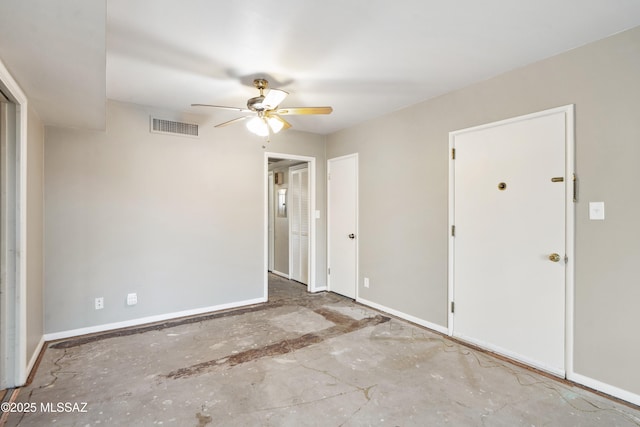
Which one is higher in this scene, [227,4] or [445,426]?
[227,4]

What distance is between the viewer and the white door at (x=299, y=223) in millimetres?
5102

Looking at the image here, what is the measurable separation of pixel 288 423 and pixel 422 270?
6.89 feet

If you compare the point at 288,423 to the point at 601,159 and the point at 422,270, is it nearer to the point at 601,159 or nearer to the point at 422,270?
the point at 422,270

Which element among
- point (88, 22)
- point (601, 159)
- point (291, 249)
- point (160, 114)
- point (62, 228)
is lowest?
point (291, 249)

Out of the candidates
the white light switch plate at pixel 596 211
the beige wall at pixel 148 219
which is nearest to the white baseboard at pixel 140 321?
the beige wall at pixel 148 219

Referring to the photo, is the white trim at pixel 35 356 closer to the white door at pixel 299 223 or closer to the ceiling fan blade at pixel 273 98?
the ceiling fan blade at pixel 273 98

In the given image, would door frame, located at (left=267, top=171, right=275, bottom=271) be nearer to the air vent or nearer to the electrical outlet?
the air vent

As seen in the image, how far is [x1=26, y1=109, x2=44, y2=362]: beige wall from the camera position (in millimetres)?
2420

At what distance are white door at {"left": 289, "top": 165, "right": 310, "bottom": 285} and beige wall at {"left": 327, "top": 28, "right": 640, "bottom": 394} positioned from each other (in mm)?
2044

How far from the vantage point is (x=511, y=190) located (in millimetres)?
2611

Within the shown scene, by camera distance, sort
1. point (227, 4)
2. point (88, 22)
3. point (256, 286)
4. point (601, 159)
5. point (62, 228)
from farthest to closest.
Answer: point (256, 286), point (62, 228), point (601, 159), point (227, 4), point (88, 22)

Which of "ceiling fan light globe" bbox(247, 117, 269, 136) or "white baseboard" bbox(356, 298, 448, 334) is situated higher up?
"ceiling fan light globe" bbox(247, 117, 269, 136)

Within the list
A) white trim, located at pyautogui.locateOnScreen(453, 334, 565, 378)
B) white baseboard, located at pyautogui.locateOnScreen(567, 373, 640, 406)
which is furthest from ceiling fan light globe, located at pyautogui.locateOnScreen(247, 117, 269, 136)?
white baseboard, located at pyautogui.locateOnScreen(567, 373, 640, 406)

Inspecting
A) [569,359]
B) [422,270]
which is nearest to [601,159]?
[569,359]
